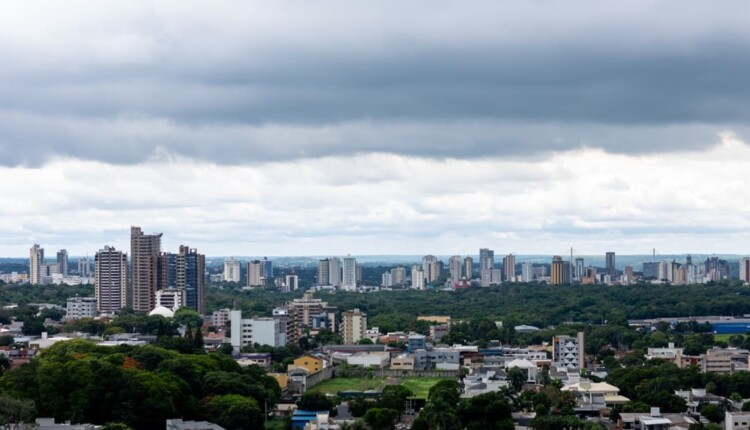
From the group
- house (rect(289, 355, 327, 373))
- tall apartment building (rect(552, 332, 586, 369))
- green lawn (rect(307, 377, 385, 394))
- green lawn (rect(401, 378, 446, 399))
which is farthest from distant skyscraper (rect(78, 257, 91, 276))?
green lawn (rect(401, 378, 446, 399))

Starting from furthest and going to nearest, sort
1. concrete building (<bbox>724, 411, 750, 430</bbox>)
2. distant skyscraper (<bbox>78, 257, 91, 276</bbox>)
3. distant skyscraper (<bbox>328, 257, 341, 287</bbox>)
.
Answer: distant skyscraper (<bbox>328, 257, 341, 287</bbox>)
distant skyscraper (<bbox>78, 257, 91, 276</bbox>)
concrete building (<bbox>724, 411, 750, 430</bbox>)

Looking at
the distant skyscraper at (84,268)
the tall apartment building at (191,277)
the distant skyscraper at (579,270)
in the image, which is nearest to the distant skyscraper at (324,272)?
the distant skyscraper at (84,268)

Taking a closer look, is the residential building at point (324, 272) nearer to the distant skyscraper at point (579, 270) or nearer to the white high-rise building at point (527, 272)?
the white high-rise building at point (527, 272)

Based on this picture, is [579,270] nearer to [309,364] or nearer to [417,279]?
[417,279]

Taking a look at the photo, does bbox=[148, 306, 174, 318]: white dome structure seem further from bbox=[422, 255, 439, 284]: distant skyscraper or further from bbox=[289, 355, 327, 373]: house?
bbox=[422, 255, 439, 284]: distant skyscraper

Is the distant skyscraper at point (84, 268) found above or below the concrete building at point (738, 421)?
above

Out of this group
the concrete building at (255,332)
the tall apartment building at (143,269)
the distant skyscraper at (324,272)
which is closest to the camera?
the concrete building at (255,332)
